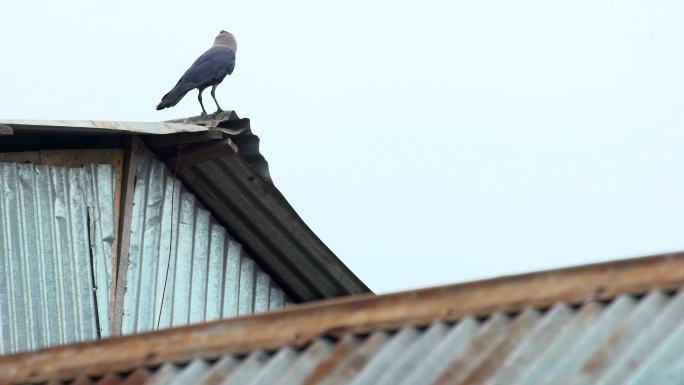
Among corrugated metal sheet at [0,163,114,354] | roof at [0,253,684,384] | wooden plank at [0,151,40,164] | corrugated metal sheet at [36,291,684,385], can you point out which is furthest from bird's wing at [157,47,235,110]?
corrugated metal sheet at [36,291,684,385]

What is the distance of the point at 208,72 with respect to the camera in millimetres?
14727

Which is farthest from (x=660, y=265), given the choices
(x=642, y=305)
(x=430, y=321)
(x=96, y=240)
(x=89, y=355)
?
(x=96, y=240)

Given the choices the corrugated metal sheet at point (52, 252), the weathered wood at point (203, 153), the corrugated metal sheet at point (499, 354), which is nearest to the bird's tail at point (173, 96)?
the weathered wood at point (203, 153)

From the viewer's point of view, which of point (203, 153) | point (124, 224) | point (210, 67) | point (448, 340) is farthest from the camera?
point (210, 67)

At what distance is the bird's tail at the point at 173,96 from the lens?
14117mm

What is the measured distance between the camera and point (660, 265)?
182 inches

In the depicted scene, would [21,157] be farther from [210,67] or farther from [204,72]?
[210,67]

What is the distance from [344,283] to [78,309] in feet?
7.75

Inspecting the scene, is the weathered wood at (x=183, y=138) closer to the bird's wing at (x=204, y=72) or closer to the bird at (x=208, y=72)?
the bird at (x=208, y=72)

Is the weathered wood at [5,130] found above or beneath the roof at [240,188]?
above

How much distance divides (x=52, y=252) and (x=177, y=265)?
43.2 inches

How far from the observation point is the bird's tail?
14.1 metres

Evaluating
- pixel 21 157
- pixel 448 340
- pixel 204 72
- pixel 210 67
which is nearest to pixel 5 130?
pixel 21 157

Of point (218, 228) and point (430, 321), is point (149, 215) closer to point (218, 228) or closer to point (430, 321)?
point (218, 228)
